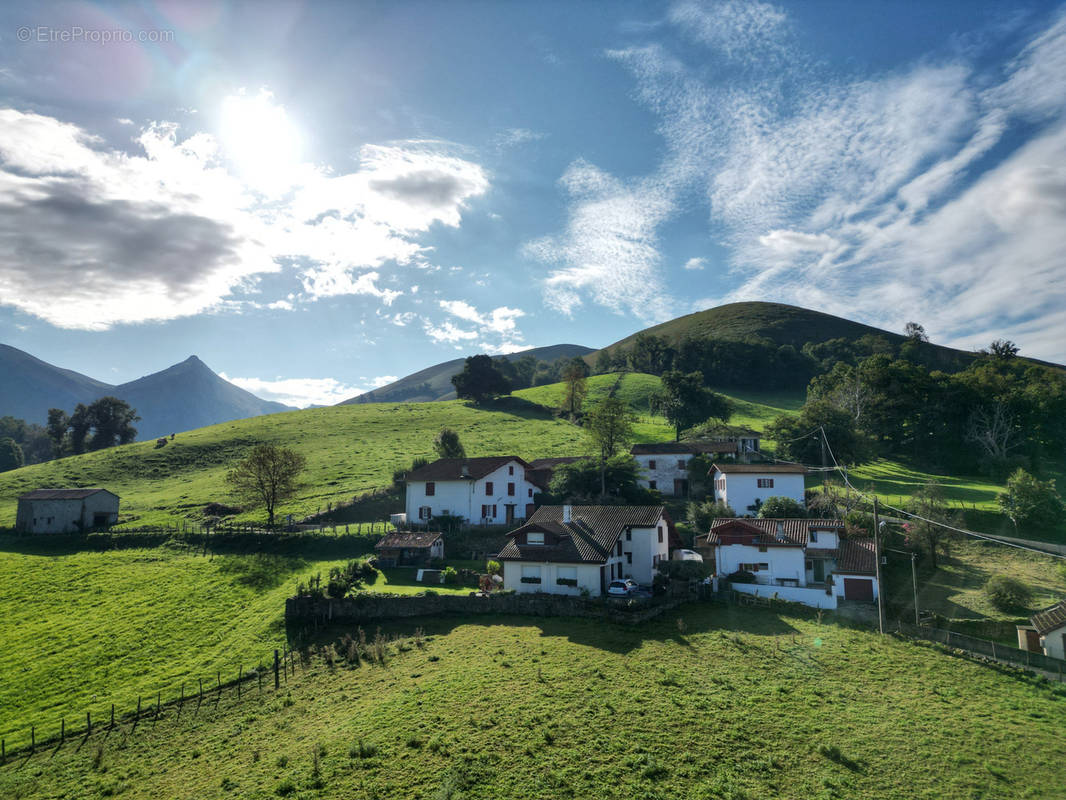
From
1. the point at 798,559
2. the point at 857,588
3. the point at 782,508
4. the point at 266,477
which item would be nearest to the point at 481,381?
the point at 266,477

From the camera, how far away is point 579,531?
4250 cm

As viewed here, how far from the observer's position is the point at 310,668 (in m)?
32.5

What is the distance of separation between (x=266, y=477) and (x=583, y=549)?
1459 inches

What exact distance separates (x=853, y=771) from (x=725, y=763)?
4.33 m

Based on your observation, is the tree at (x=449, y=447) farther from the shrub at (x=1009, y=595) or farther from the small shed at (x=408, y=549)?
the shrub at (x=1009, y=595)

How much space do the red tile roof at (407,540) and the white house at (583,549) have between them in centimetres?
912

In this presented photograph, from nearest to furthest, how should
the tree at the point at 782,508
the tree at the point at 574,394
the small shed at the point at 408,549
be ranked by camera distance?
the small shed at the point at 408,549 → the tree at the point at 782,508 → the tree at the point at 574,394

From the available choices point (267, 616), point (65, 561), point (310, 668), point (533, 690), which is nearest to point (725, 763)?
point (533, 690)

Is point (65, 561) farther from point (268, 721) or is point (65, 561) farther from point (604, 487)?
point (604, 487)

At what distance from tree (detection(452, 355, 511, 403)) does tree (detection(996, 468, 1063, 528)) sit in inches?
3566

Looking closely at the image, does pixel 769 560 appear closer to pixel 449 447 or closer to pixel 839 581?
pixel 839 581

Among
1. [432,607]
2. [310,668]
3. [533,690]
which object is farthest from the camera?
[432,607]

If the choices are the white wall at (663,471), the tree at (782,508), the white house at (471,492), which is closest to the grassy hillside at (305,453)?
the white house at (471,492)

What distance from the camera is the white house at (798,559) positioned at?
4047cm
